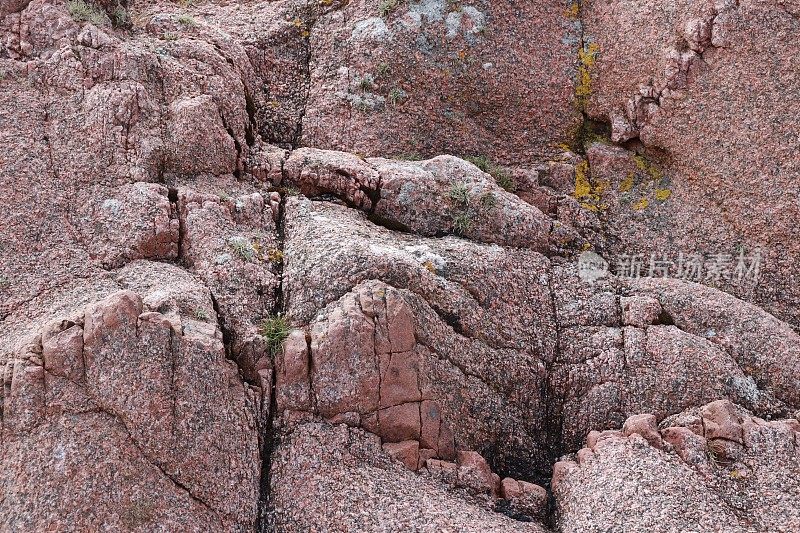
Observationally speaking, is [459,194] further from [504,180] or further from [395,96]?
[395,96]

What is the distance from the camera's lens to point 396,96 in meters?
17.5

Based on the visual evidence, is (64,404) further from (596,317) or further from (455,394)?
(596,317)

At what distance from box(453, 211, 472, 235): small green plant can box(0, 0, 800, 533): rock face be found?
0.28 feet

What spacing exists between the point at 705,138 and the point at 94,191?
12.7 meters

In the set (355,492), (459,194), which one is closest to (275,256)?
(459,194)

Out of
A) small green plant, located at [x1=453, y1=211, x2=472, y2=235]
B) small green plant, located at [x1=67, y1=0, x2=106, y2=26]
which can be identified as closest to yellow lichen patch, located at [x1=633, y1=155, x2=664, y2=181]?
small green plant, located at [x1=453, y1=211, x2=472, y2=235]

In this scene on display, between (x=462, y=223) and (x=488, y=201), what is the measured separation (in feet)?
2.48

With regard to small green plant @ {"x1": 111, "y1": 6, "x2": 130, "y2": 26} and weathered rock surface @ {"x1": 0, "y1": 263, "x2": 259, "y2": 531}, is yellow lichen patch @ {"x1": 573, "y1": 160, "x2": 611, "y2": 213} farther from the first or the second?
small green plant @ {"x1": 111, "y1": 6, "x2": 130, "y2": 26}

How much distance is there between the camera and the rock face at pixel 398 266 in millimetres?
11555

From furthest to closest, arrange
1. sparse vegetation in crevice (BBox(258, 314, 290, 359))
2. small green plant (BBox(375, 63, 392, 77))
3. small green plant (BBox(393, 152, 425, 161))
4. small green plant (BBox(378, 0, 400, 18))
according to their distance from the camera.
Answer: small green plant (BBox(378, 0, 400, 18)), small green plant (BBox(375, 63, 392, 77)), small green plant (BBox(393, 152, 425, 161)), sparse vegetation in crevice (BBox(258, 314, 290, 359))

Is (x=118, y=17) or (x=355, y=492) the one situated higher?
(x=118, y=17)

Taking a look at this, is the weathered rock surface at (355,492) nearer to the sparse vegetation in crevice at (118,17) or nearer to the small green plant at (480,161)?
the small green plant at (480,161)

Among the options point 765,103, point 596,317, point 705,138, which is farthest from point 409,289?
point 765,103

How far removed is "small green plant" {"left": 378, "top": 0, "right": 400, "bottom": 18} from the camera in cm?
1825
